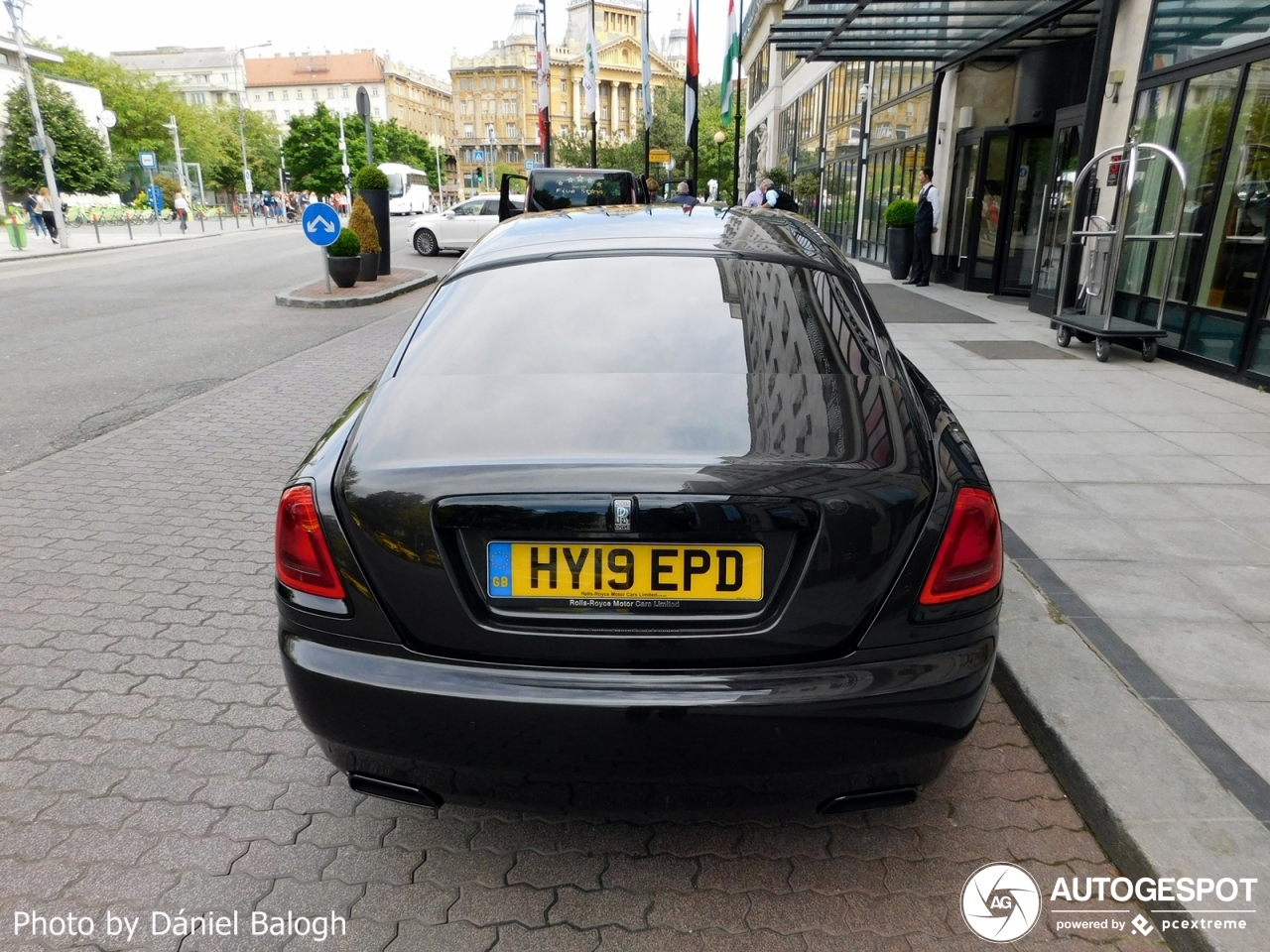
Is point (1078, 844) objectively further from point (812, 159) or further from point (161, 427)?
point (812, 159)

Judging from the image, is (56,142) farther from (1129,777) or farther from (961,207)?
(1129,777)

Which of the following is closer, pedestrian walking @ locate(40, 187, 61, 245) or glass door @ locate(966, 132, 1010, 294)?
glass door @ locate(966, 132, 1010, 294)

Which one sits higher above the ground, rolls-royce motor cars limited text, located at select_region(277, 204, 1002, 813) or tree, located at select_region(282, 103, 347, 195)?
tree, located at select_region(282, 103, 347, 195)

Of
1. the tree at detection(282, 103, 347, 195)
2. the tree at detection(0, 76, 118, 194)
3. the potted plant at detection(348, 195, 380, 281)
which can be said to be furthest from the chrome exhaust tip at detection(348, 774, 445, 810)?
the tree at detection(282, 103, 347, 195)

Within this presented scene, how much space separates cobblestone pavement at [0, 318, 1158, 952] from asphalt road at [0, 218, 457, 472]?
383 cm

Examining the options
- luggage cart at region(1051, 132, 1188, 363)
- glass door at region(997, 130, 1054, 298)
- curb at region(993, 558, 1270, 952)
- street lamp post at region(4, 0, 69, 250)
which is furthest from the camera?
street lamp post at region(4, 0, 69, 250)

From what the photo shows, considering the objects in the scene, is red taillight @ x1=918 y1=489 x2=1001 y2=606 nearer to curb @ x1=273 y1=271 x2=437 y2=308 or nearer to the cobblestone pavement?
the cobblestone pavement

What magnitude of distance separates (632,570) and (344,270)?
14636mm

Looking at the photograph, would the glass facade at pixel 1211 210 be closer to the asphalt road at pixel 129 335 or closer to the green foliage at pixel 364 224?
the asphalt road at pixel 129 335

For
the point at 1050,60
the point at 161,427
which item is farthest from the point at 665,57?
the point at 161,427

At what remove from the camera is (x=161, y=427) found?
7.13 m

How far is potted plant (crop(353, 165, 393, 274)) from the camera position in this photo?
16766mm

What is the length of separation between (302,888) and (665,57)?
376ft

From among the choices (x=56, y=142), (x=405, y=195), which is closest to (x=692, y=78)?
(x=405, y=195)
